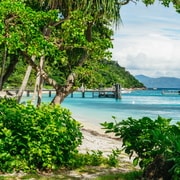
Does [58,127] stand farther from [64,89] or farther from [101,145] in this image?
[64,89]

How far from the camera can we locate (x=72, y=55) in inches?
621

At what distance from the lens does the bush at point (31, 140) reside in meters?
7.36

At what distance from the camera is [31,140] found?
293 inches

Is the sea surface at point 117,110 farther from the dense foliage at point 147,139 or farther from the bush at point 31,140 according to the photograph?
the dense foliage at point 147,139

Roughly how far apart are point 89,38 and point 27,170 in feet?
25.8

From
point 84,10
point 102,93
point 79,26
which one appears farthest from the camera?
point 102,93

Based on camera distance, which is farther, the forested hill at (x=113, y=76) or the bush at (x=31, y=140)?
the forested hill at (x=113, y=76)

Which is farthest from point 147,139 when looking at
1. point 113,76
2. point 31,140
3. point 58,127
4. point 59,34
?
point 113,76

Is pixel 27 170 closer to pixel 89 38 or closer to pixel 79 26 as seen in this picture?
pixel 79 26

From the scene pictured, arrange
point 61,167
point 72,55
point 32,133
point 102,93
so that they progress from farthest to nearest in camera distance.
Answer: point 102,93 → point 72,55 → point 61,167 → point 32,133

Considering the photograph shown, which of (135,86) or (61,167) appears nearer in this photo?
(61,167)

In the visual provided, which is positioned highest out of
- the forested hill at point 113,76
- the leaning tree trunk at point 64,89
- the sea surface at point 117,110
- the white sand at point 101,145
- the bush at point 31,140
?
the forested hill at point 113,76

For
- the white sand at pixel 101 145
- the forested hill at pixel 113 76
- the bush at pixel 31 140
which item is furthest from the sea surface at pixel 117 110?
the bush at pixel 31 140

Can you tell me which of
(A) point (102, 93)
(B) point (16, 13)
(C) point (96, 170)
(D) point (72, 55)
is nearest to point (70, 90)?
(D) point (72, 55)
